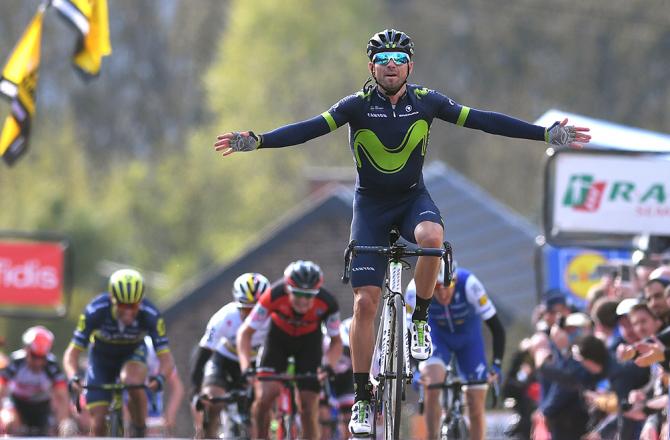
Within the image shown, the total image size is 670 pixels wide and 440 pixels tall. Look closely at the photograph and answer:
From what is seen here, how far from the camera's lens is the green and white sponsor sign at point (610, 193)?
61.2 ft

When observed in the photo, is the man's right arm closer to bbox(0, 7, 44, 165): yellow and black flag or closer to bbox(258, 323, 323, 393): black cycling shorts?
bbox(258, 323, 323, 393): black cycling shorts

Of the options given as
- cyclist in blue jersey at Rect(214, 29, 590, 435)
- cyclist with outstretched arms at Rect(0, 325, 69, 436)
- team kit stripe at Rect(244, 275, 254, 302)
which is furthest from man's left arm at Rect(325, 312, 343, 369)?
cyclist with outstretched arms at Rect(0, 325, 69, 436)

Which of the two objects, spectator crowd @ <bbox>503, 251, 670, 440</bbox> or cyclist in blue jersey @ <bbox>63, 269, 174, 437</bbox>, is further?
cyclist in blue jersey @ <bbox>63, 269, 174, 437</bbox>

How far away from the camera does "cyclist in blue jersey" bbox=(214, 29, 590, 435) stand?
37.2 feet

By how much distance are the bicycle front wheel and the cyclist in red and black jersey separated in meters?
3.59

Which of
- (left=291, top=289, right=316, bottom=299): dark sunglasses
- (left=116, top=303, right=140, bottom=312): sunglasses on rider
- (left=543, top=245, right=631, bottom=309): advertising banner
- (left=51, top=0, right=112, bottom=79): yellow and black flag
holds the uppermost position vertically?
(left=51, top=0, right=112, bottom=79): yellow and black flag

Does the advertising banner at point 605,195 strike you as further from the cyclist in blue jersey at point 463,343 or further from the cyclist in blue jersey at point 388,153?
the cyclist in blue jersey at point 388,153

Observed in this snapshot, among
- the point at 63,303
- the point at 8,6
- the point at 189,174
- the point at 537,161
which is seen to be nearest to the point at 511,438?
the point at 63,303

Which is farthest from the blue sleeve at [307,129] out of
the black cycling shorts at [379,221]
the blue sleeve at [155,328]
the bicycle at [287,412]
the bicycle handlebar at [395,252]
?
the blue sleeve at [155,328]

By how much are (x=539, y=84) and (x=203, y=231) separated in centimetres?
1578

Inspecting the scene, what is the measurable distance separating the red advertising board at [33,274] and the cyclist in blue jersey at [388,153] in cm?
1747

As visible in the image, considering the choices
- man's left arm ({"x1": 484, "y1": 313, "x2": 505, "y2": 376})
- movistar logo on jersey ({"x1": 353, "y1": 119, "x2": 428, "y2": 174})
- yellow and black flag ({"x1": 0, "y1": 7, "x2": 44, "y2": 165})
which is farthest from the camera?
yellow and black flag ({"x1": 0, "y1": 7, "x2": 44, "y2": 165})

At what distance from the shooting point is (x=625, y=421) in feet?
49.2

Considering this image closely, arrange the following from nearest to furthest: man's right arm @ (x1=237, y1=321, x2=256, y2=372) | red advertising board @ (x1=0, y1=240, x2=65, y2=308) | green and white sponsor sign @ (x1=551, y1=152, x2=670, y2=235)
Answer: man's right arm @ (x1=237, y1=321, x2=256, y2=372)
green and white sponsor sign @ (x1=551, y1=152, x2=670, y2=235)
red advertising board @ (x1=0, y1=240, x2=65, y2=308)
